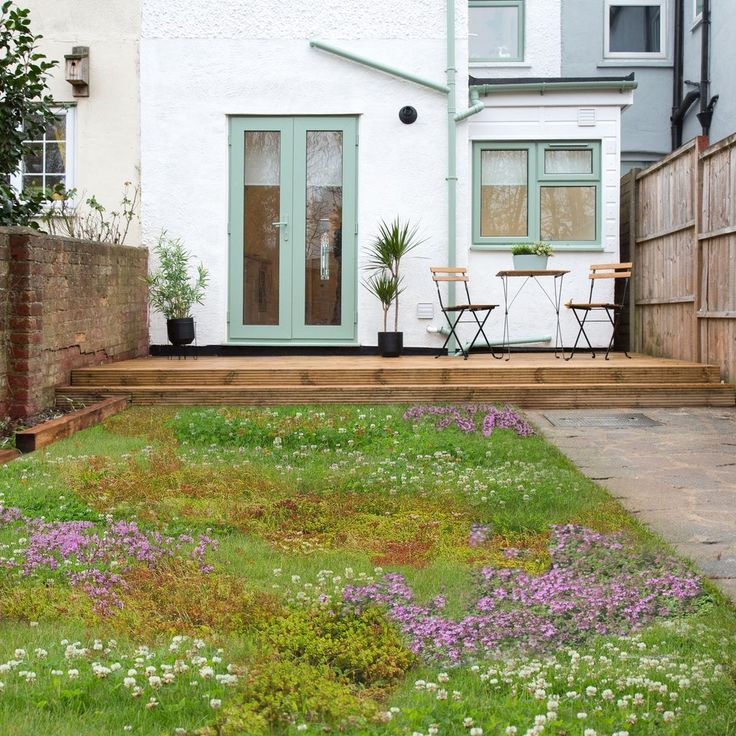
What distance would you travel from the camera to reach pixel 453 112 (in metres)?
10.7

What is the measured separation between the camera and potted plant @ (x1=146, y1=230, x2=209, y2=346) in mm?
10195

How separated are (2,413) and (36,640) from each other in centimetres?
444

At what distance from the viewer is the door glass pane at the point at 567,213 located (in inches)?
443

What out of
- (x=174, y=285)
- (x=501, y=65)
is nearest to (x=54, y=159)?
(x=174, y=285)

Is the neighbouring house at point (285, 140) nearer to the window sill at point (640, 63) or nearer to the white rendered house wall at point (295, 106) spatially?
the white rendered house wall at point (295, 106)

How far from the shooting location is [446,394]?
27.0 feet

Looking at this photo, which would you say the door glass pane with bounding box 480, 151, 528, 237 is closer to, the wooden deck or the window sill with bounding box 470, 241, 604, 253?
the window sill with bounding box 470, 241, 604, 253

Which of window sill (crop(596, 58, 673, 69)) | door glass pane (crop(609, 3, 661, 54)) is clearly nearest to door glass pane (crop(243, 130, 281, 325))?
window sill (crop(596, 58, 673, 69))

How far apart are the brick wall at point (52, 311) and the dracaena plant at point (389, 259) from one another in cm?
260

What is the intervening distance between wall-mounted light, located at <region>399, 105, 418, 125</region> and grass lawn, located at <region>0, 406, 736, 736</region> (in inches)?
238

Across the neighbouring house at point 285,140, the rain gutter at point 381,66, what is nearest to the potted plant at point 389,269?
the neighbouring house at point 285,140

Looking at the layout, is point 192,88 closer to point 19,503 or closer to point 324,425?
point 324,425

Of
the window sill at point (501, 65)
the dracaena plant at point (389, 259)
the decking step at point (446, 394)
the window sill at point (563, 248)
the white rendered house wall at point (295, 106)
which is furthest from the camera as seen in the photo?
the window sill at point (501, 65)

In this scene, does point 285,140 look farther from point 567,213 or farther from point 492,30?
point 492,30
